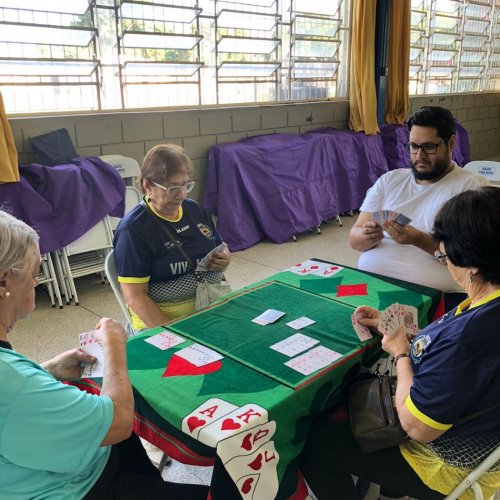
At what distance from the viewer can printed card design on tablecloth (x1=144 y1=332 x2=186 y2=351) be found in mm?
1503

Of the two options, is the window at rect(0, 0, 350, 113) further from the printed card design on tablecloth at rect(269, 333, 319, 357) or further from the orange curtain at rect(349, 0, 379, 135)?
the printed card design on tablecloth at rect(269, 333, 319, 357)

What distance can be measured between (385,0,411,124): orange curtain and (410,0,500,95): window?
0.92 meters

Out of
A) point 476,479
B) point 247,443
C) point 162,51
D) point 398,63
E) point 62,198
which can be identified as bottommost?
point 476,479

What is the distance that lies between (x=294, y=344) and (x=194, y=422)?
1.52 feet

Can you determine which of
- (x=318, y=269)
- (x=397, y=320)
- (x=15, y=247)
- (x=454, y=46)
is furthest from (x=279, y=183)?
(x=454, y=46)

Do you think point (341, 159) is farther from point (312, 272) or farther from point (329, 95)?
point (312, 272)

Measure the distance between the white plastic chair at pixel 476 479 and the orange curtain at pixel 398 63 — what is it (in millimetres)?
6061

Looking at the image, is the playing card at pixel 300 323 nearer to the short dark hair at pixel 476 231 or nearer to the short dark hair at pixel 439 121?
the short dark hair at pixel 476 231

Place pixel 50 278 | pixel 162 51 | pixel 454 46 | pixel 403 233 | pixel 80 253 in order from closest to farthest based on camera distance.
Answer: pixel 403 233
pixel 50 278
pixel 80 253
pixel 162 51
pixel 454 46

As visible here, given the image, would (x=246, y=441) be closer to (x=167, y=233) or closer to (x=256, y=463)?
(x=256, y=463)

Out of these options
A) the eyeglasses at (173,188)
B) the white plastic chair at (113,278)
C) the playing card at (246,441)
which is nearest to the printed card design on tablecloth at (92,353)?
Answer: the playing card at (246,441)

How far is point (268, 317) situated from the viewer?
1.69 meters

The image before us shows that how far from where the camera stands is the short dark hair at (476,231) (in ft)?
3.74

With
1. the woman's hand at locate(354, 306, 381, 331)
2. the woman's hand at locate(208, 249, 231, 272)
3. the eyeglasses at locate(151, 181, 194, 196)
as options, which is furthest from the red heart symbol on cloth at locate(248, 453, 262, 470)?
the eyeglasses at locate(151, 181, 194, 196)
